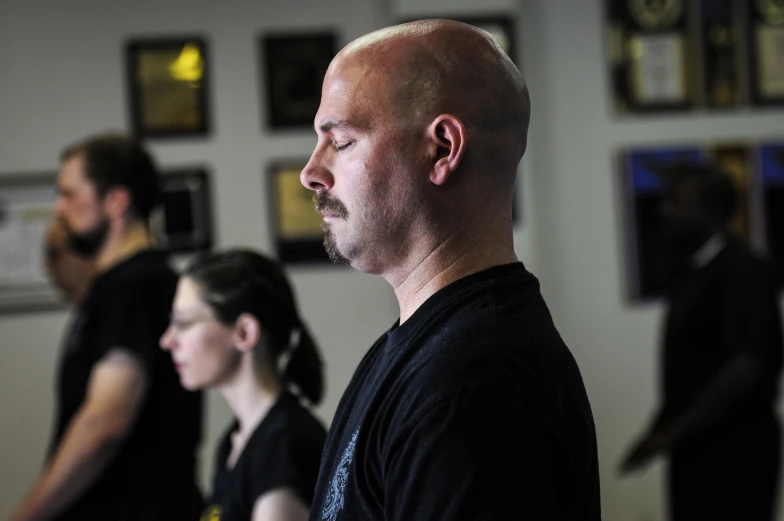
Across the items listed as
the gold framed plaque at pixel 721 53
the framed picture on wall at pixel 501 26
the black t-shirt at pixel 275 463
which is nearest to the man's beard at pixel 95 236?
the black t-shirt at pixel 275 463

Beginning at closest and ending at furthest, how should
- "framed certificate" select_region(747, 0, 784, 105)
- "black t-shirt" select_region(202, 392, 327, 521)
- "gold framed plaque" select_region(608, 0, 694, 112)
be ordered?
"black t-shirt" select_region(202, 392, 327, 521)
"gold framed plaque" select_region(608, 0, 694, 112)
"framed certificate" select_region(747, 0, 784, 105)

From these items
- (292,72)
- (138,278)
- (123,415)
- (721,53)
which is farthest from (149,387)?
(721,53)

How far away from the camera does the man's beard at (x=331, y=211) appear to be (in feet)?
3.37

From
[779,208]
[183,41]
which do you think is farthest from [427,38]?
[779,208]

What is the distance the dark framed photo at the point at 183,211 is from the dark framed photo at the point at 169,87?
165 mm

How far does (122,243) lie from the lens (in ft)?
7.79

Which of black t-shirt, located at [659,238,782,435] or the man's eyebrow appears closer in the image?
the man's eyebrow

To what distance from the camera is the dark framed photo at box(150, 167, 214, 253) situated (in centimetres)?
396

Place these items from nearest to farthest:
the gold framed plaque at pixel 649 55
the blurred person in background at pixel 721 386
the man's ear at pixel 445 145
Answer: the man's ear at pixel 445 145
the blurred person in background at pixel 721 386
the gold framed plaque at pixel 649 55

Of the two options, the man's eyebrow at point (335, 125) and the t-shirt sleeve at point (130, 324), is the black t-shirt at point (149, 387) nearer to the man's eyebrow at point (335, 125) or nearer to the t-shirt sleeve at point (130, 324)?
the t-shirt sleeve at point (130, 324)

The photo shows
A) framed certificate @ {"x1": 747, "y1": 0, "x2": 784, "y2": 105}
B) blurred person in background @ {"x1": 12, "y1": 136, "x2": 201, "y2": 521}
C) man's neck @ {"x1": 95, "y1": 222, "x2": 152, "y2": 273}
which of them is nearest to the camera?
blurred person in background @ {"x1": 12, "y1": 136, "x2": 201, "y2": 521}

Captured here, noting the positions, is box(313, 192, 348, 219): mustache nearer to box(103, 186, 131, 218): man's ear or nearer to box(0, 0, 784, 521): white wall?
box(103, 186, 131, 218): man's ear

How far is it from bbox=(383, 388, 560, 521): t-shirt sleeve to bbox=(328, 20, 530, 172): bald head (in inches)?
10.3

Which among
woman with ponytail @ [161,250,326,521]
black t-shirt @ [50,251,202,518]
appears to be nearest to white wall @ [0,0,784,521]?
black t-shirt @ [50,251,202,518]
